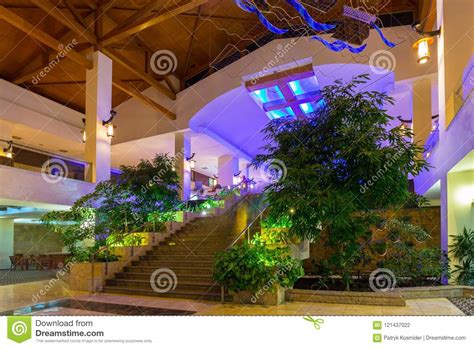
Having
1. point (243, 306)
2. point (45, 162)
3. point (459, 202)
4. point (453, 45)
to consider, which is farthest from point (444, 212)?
point (45, 162)

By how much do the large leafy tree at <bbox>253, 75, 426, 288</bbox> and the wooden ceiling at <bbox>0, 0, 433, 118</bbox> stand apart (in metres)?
5.14

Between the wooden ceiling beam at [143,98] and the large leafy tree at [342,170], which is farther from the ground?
the wooden ceiling beam at [143,98]

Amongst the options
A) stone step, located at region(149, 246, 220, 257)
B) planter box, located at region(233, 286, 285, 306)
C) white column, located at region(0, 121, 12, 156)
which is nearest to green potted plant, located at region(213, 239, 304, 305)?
planter box, located at region(233, 286, 285, 306)

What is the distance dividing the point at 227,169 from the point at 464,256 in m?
13.4

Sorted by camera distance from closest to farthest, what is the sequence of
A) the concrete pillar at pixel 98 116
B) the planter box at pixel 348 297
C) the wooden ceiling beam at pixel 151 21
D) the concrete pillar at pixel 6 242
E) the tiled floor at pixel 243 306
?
1. the tiled floor at pixel 243 306
2. the planter box at pixel 348 297
3. the wooden ceiling beam at pixel 151 21
4. the concrete pillar at pixel 98 116
5. the concrete pillar at pixel 6 242

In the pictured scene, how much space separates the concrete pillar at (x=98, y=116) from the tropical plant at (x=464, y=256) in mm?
9993

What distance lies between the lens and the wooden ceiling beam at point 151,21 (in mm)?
10398

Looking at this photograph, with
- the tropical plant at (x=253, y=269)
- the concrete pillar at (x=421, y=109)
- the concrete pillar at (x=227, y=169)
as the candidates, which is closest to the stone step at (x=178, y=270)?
the tropical plant at (x=253, y=269)

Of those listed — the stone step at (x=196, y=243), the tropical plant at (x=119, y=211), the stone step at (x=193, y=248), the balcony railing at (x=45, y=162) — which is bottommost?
the stone step at (x=193, y=248)

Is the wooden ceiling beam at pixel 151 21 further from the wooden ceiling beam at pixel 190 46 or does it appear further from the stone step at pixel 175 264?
the stone step at pixel 175 264

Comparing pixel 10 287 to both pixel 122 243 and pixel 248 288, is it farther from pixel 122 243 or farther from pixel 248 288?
pixel 248 288

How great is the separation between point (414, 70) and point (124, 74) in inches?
435

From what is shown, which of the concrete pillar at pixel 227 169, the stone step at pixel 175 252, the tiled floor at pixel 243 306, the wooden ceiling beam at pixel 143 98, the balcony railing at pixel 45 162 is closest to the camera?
the tiled floor at pixel 243 306
